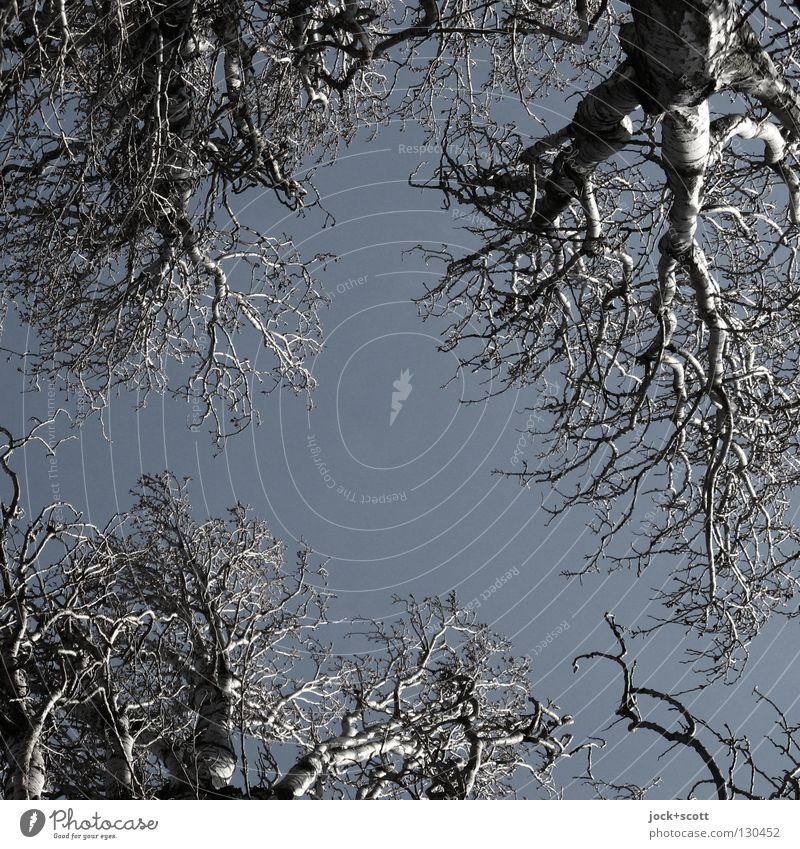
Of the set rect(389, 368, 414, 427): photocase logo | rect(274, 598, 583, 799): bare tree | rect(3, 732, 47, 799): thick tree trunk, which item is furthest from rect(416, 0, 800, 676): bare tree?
rect(3, 732, 47, 799): thick tree trunk

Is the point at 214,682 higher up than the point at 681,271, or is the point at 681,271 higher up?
the point at 681,271

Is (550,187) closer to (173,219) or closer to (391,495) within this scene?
(173,219)

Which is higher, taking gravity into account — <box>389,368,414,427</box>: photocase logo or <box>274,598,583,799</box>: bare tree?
<box>389,368,414,427</box>: photocase logo

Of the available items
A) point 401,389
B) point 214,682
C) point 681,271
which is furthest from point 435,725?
point 401,389
